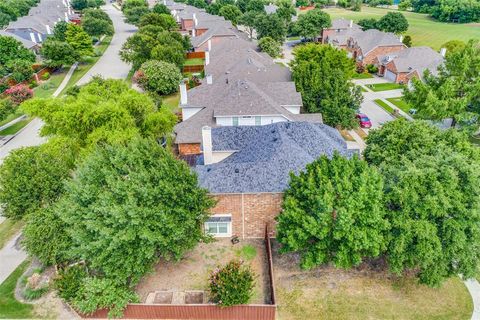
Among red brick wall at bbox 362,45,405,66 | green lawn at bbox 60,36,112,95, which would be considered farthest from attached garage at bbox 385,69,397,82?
green lawn at bbox 60,36,112,95

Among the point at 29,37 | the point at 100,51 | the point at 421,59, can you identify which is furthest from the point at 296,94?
the point at 29,37

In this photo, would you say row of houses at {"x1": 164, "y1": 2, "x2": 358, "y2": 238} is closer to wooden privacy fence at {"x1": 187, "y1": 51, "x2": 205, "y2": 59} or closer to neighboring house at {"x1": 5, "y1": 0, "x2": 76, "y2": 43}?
wooden privacy fence at {"x1": 187, "y1": 51, "x2": 205, "y2": 59}

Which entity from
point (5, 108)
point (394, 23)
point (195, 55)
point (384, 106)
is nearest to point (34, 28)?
point (195, 55)

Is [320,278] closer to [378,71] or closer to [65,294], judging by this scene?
[65,294]

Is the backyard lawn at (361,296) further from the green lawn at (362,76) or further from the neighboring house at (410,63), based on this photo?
the green lawn at (362,76)

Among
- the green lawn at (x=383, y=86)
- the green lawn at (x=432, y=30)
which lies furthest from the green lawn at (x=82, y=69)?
the green lawn at (x=432, y=30)
